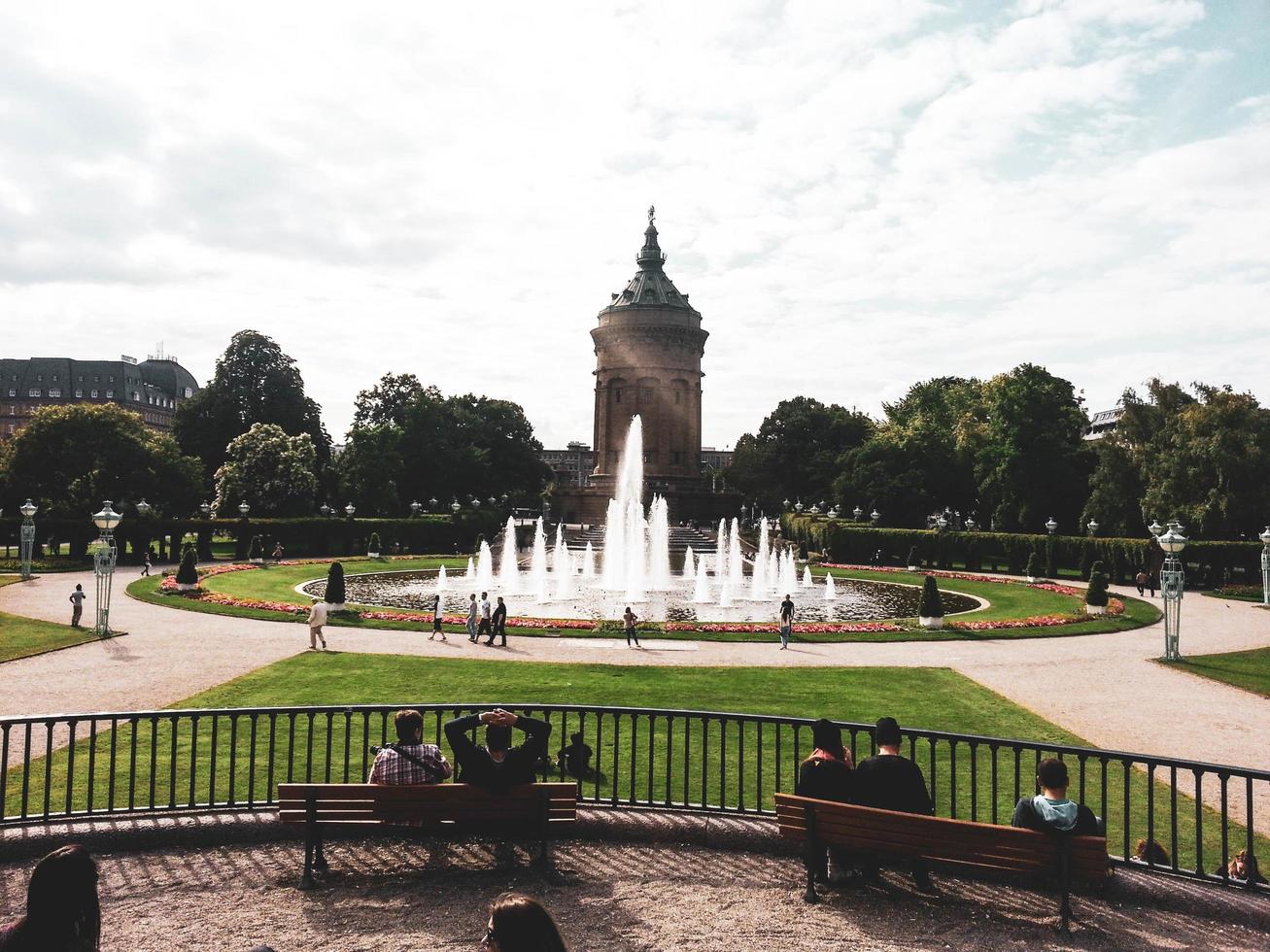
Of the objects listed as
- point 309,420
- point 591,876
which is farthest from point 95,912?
point 309,420

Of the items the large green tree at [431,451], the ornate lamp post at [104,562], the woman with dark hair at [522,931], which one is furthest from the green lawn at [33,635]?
the large green tree at [431,451]

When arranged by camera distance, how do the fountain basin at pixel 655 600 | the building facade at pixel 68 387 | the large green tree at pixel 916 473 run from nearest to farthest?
the fountain basin at pixel 655 600 < the large green tree at pixel 916 473 < the building facade at pixel 68 387

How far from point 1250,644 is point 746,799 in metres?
21.1

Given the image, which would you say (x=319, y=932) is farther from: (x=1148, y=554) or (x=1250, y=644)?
(x=1148, y=554)

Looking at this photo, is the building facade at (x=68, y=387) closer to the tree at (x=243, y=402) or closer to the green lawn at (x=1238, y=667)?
the tree at (x=243, y=402)

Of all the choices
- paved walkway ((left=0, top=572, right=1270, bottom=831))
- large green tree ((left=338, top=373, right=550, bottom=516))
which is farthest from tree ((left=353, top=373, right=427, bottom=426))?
paved walkway ((left=0, top=572, right=1270, bottom=831))

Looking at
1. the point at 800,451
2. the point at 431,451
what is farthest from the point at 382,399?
the point at 800,451

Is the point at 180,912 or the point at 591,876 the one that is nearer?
the point at 180,912

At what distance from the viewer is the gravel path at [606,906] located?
6.86m

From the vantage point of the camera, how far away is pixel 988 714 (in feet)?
51.7

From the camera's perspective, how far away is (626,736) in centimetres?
1341

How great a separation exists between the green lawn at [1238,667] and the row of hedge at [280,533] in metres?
46.6

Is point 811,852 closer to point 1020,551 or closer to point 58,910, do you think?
point 58,910

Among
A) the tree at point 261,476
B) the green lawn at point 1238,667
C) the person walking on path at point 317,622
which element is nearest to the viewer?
the green lawn at point 1238,667
